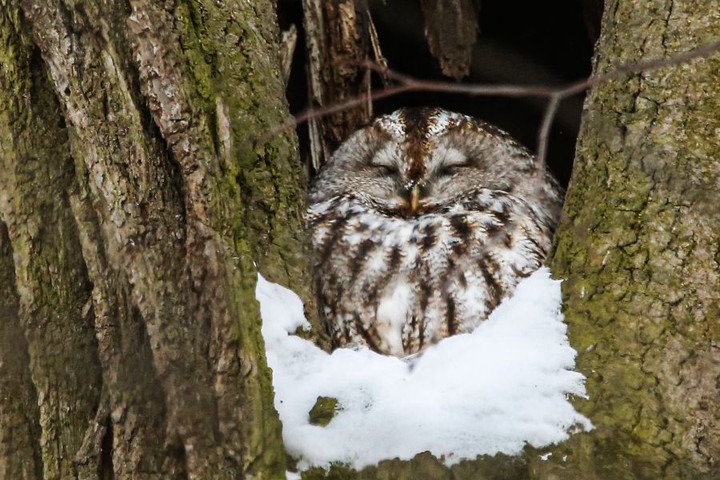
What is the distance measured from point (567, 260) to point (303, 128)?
1878 millimetres

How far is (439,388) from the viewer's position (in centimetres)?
224

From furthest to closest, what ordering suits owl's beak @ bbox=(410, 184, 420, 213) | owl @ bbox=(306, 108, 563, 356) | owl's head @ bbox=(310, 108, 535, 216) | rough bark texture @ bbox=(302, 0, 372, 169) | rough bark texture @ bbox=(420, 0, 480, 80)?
rough bark texture @ bbox=(420, 0, 480, 80) < rough bark texture @ bbox=(302, 0, 372, 169) < owl's head @ bbox=(310, 108, 535, 216) < owl's beak @ bbox=(410, 184, 420, 213) < owl @ bbox=(306, 108, 563, 356)

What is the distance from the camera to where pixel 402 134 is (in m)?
3.48

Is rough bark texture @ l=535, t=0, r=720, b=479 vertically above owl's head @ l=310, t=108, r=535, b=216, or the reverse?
rough bark texture @ l=535, t=0, r=720, b=479

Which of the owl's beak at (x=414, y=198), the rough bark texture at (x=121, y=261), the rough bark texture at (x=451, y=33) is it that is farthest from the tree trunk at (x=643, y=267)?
the rough bark texture at (x=451, y=33)

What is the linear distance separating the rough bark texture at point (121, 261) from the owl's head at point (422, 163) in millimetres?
1334

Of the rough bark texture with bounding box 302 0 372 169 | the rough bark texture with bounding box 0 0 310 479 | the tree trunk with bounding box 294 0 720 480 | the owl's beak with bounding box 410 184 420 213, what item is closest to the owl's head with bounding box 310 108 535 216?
the owl's beak with bounding box 410 184 420 213

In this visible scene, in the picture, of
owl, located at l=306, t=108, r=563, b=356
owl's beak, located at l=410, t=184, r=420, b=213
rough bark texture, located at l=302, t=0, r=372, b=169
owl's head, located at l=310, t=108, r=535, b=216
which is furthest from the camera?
rough bark texture, located at l=302, t=0, r=372, b=169

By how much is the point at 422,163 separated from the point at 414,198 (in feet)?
0.55

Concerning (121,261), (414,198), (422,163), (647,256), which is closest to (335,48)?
(422,163)

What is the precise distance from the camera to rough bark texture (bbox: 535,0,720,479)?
2043mm

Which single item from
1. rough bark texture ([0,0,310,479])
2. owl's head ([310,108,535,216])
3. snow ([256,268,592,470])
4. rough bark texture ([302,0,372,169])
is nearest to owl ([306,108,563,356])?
owl's head ([310,108,535,216])

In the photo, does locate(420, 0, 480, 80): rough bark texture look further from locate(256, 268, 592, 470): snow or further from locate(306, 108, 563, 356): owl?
locate(256, 268, 592, 470): snow

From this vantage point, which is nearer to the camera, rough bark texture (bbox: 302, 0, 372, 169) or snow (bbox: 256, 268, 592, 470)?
snow (bbox: 256, 268, 592, 470)
